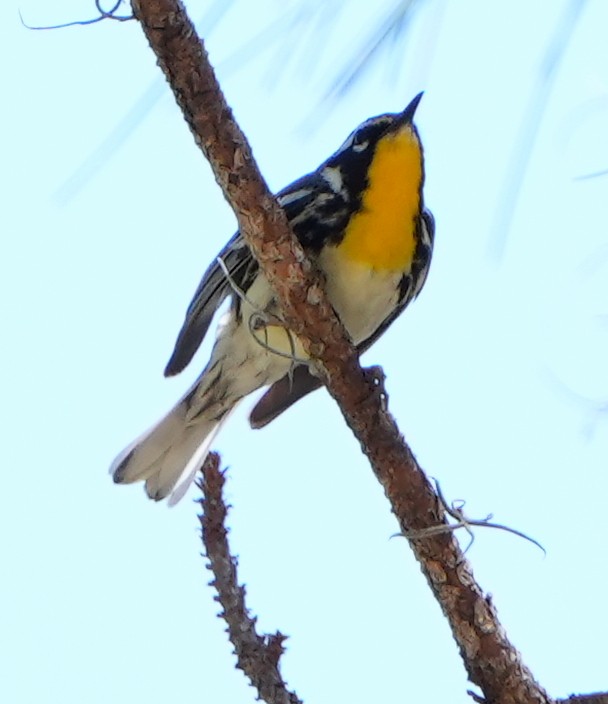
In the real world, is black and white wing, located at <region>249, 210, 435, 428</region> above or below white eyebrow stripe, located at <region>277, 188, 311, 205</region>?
below

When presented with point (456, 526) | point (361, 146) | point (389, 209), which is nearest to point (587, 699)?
point (456, 526)

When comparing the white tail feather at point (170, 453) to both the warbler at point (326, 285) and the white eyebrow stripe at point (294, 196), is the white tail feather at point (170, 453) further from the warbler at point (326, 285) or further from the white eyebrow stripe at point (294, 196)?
the white eyebrow stripe at point (294, 196)

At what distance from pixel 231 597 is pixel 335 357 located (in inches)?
16.9

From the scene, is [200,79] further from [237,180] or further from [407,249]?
[407,249]

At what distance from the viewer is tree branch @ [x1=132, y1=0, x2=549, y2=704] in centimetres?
169

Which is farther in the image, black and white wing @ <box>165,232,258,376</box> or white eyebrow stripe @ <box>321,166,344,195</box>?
white eyebrow stripe @ <box>321,166,344,195</box>

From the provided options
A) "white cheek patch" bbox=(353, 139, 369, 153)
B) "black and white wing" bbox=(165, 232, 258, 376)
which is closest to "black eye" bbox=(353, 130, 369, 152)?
"white cheek patch" bbox=(353, 139, 369, 153)

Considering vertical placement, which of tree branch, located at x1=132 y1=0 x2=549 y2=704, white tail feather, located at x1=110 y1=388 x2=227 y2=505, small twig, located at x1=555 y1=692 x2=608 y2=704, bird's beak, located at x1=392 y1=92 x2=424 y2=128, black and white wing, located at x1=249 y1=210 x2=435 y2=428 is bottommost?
small twig, located at x1=555 y1=692 x2=608 y2=704

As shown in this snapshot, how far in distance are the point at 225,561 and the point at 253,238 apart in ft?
1.68

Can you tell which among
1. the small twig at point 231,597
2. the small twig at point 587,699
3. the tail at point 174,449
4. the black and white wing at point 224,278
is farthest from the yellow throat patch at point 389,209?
the small twig at point 587,699

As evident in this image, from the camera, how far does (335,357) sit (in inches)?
77.0

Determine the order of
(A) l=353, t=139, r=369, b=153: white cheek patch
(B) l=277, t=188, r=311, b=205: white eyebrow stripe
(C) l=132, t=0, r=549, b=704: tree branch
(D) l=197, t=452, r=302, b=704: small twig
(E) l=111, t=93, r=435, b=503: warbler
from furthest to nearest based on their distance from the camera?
1. (A) l=353, t=139, r=369, b=153: white cheek patch
2. (B) l=277, t=188, r=311, b=205: white eyebrow stripe
3. (E) l=111, t=93, r=435, b=503: warbler
4. (D) l=197, t=452, r=302, b=704: small twig
5. (C) l=132, t=0, r=549, b=704: tree branch

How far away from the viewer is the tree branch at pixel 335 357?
5.54 ft

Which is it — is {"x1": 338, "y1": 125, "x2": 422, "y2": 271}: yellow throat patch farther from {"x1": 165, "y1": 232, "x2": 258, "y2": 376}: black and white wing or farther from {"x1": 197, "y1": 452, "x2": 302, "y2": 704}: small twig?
{"x1": 197, "y1": 452, "x2": 302, "y2": 704}: small twig
